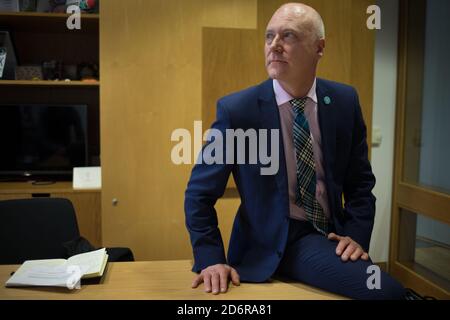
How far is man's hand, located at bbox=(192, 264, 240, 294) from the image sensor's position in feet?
3.66

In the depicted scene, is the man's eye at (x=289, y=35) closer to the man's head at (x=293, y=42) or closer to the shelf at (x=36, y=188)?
the man's head at (x=293, y=42)

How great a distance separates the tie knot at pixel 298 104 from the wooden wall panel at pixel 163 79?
1085 millimetres

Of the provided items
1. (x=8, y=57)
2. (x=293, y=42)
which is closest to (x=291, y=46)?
(x=293, y=42)

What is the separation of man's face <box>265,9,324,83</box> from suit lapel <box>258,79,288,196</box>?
0.19ft

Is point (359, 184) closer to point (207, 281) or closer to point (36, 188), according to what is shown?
point (207, 281)

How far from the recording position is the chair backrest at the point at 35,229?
1838 millimetres

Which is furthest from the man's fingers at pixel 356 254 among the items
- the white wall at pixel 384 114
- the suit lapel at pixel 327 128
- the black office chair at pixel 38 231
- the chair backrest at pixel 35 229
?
the white wall at pixel 384 114

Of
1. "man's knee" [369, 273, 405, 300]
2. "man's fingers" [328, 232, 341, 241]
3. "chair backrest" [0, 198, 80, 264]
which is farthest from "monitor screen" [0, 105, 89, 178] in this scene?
"man's knee" [369, 273, 405, 300]

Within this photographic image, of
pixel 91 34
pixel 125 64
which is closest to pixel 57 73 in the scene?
pixel 91 34

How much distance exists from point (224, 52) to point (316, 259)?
4.71 ft

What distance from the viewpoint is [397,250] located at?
3172 millimetres

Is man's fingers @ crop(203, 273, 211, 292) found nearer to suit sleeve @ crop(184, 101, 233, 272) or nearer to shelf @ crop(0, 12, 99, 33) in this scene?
suit sleeve @ crop(184, 101, 233, 272)

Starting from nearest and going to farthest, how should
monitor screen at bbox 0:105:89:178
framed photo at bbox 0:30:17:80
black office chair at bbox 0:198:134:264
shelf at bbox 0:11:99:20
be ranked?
black office chair at bbox 0:198:134:264, shelf at bbox 0:11:99:20, framed photo at bbox 0:30:17:80, monitor screen at bbox 0:105:89:178
